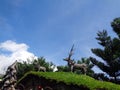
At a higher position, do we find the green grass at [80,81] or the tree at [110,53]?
the tree at [110,53]

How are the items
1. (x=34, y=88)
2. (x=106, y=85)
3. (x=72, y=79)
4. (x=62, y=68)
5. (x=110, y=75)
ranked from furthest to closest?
1. (x=62, y=68)
2. (x=110, y=75)
3. (x=34, y=88)
4. (x=72, y=79)
5. (x=106, y=85)

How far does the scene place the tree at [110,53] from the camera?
40688 mm

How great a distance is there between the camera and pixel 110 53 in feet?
136

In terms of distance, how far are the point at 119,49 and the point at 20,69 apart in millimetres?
18541

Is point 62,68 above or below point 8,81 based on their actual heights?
above

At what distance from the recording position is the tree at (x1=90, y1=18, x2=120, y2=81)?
40688 mm

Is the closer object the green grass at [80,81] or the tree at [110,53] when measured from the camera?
the green grass at [80,81]

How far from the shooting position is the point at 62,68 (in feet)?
167

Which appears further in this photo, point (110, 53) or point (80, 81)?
point (110, 53)

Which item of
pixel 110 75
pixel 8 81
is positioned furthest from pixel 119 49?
pixel 8 81

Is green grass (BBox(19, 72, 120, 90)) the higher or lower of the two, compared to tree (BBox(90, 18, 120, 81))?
lower

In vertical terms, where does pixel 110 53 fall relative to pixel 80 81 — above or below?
above

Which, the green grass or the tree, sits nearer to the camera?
the green grass

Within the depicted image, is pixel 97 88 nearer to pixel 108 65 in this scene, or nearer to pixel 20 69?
pixel 108 65
